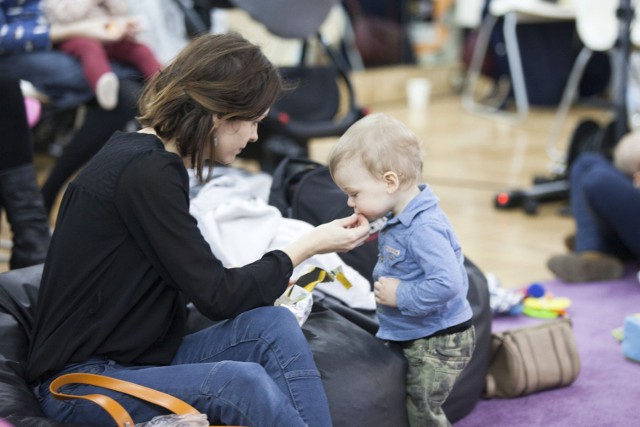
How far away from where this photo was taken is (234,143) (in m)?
1.38

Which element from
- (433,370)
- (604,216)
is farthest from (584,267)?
(433,370)

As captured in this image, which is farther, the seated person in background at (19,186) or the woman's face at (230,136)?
the seated person in background at (19,186)

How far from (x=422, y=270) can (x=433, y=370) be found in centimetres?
20

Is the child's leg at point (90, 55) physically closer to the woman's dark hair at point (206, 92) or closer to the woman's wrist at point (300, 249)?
the woman's dark hair at point (206, 92)

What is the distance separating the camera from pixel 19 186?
2.16 m

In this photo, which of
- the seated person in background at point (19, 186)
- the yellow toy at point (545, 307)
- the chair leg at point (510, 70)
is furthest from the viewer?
the chair leg at point (510, 70)

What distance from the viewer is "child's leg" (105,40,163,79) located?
111 inches

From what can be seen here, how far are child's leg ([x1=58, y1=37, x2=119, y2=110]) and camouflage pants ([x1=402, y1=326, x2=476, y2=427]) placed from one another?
150 centimetres

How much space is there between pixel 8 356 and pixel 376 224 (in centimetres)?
70

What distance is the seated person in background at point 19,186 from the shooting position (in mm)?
2125

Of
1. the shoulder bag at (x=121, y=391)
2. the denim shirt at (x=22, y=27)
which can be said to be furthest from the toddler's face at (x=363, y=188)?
the denim shirt at (x=22, y=27)

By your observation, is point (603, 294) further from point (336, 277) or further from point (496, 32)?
point (496, 32)

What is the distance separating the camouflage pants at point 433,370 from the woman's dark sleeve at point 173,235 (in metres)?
0.38

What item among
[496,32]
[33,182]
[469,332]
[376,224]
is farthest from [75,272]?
[496,32]
